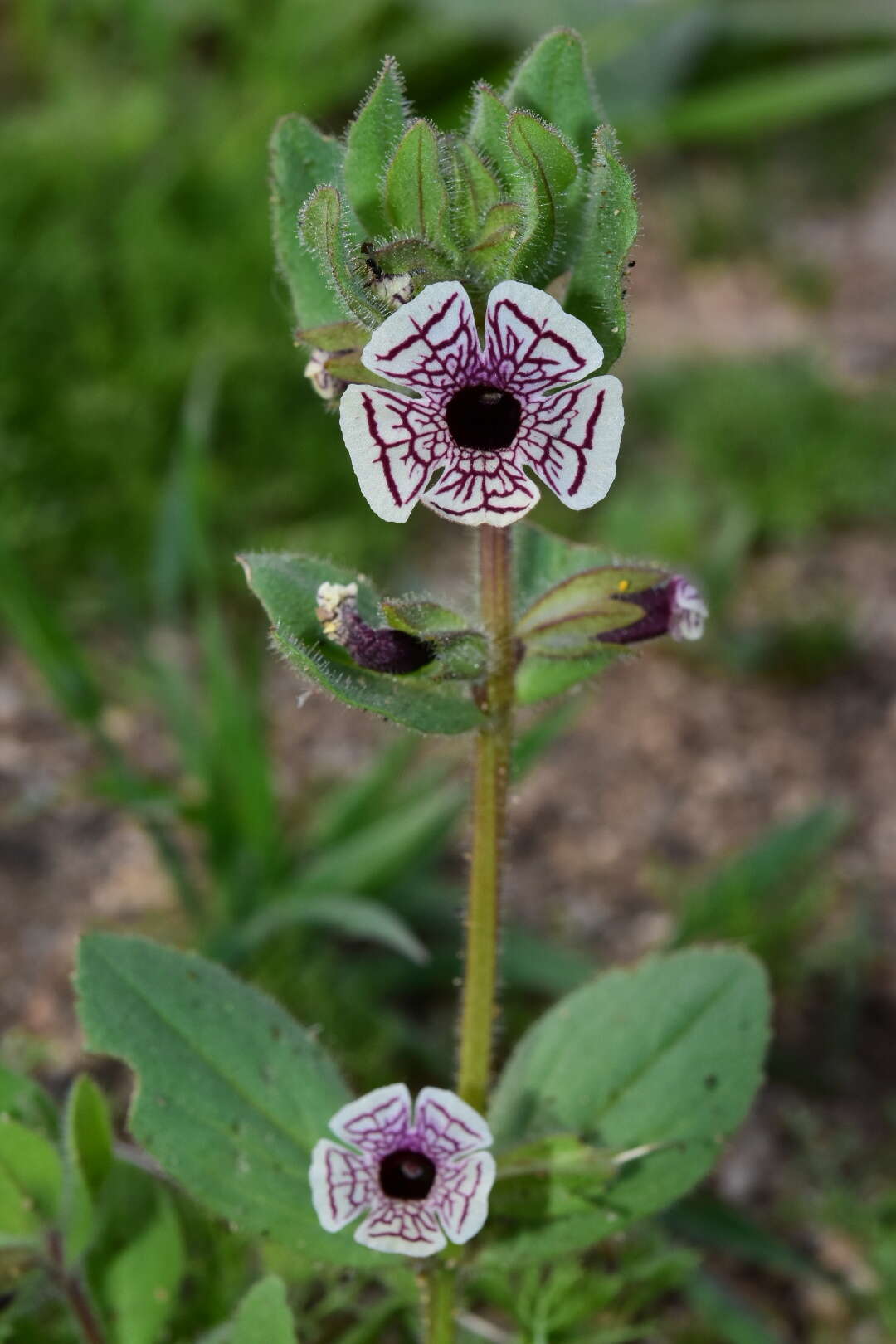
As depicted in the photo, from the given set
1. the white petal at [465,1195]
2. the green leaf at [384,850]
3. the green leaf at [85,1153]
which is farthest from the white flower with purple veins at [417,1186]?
the green leaf at [384,850]

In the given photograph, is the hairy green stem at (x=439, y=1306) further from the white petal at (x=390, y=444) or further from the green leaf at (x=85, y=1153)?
the white petal at (x=390, y=444)

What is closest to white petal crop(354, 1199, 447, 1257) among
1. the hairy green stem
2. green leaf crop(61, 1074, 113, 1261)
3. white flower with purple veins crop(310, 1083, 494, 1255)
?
white flower with purple veins crop(310, 1083, 494, 1255)

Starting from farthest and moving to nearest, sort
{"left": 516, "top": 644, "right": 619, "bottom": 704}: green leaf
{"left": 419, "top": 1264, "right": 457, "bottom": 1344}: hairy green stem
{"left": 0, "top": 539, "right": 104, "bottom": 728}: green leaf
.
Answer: {"left": 0, "top": 539, "right": 104, "bottom": 728}: green leaf < {"left": 419, "top": 1264, "right": 457, "bottom": 1344}: hairy green stem < {"left": 516, "top": 644, "right": 619, "bottom": 704}: green leaf

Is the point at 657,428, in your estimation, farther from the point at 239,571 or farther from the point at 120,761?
the point at 120,761

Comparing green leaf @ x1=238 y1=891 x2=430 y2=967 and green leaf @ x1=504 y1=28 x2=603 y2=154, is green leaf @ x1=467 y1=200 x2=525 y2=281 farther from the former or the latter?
green leaf @ x1=238 y1=891 x2=430 y2=967

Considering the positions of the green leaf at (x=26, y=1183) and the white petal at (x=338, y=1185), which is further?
the green leaf at (x=26, y=1183)

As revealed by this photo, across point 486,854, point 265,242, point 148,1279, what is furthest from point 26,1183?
point 265,242

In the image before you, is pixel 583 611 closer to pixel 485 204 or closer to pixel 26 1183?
pixel 485 204

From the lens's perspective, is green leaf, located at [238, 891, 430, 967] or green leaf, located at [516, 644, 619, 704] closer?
green leaf, located at [516, 644, 619, 704]
